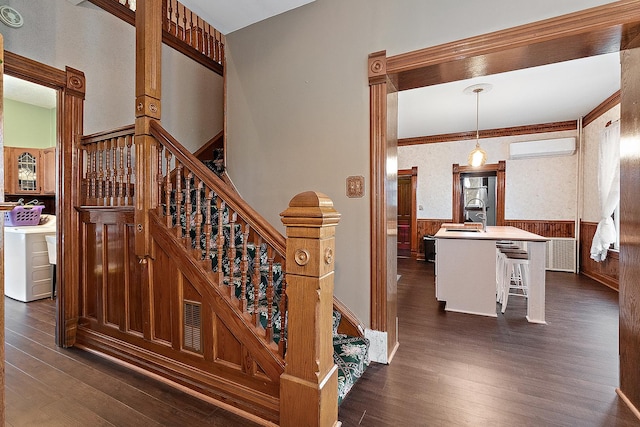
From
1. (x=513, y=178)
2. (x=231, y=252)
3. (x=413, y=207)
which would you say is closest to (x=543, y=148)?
(x=513, y=178)

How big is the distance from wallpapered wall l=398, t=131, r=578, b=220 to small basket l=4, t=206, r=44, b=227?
6.94m

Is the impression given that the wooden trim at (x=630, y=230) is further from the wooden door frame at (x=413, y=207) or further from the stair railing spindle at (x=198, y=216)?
the wooden door frame at (x=413, y=207)

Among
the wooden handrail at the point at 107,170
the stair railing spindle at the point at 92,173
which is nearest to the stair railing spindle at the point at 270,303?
the wooden handrail at the point at 107,170

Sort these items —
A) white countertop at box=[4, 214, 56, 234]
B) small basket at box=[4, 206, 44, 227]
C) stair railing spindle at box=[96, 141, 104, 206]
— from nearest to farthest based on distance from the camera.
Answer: stair railing spindle at box=[96, 141, 104, 206], white countertop at box=[4, 214, 56, 234], small basket at box=[4, 206, 44, 227]

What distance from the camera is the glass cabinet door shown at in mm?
4742

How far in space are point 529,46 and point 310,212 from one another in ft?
5.83

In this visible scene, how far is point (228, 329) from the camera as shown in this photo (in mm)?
1782

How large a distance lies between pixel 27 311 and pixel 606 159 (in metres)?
8.17

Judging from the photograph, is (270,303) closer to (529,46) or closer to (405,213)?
(529,46)

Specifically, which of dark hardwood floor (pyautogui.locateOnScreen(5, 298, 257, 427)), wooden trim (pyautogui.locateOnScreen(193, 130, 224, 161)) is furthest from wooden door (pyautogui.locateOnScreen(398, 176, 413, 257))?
dark hardwood floor (pyautogui.locateOnScreen(5, 298, 257, 427))

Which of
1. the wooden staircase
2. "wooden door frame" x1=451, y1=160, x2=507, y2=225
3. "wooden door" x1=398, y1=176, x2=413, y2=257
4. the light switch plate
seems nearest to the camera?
the wooden staircase

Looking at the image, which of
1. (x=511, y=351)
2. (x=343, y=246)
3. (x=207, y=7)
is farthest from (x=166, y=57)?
(x=511, y=351)

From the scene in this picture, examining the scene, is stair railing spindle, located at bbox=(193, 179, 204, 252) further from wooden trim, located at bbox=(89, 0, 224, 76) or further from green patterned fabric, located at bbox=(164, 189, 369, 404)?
wooden trim, located at bbox=(89, 0, 224, 76)

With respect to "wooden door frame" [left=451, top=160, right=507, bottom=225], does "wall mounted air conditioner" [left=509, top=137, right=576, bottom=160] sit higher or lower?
higher
